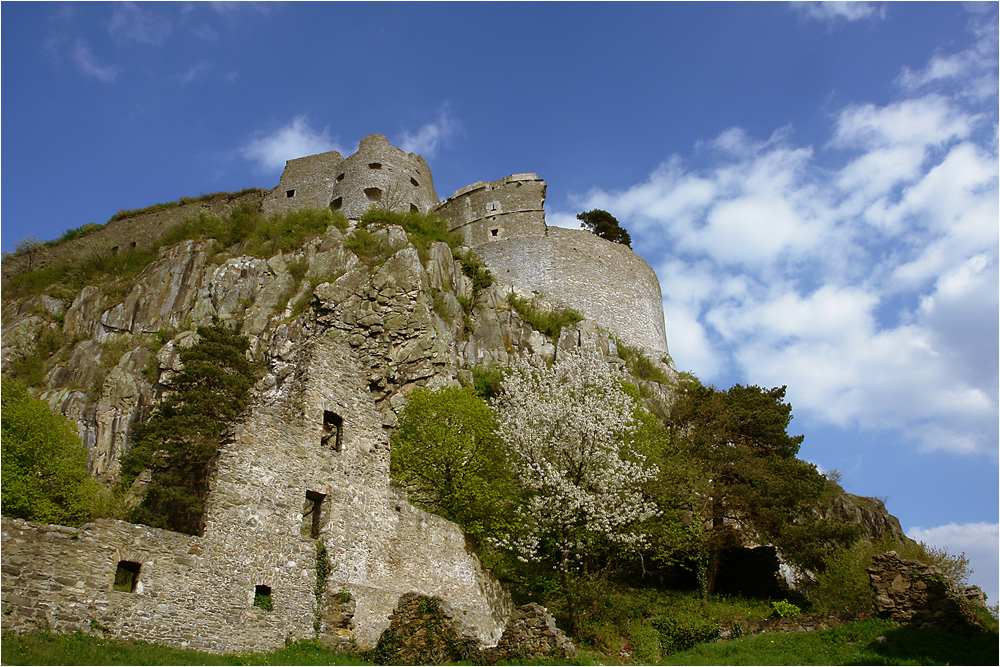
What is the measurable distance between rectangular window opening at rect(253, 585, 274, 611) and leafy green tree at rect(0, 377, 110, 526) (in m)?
14.8

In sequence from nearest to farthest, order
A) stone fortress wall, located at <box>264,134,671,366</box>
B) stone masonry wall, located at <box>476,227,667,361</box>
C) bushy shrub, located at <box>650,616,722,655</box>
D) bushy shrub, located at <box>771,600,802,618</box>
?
1. bushy shrub, located at <box>650,616,722,655</box>
2. bushy shrub, located at <box>771,600,802,618</box>
3. stone masonry wall, located at <box>476,227,667,361</box>
4. stone fortress wall, located at <box>264,134,671,366</box>

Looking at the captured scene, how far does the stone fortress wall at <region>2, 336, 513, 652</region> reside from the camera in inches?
422

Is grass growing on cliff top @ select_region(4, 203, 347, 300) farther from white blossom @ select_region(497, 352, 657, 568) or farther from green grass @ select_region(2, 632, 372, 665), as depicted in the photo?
green grass @ select_region(2, 632, 372, 665)

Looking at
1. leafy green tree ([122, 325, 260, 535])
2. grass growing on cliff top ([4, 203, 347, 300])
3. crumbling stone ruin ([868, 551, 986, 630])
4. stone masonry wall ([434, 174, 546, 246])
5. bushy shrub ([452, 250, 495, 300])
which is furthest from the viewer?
stone masonry wall ([434, 174, 546, 246])

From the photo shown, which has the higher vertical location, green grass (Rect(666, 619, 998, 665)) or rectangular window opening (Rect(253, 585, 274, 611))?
rectangular window opening (Rect(253, 585, 274, 611))

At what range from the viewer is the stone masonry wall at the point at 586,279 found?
4731 cm

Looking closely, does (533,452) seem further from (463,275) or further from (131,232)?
(131,232)

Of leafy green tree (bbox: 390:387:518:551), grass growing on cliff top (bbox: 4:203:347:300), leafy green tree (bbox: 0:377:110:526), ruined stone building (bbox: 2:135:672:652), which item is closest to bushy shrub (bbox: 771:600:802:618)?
leafy green tree (bbox: 390:387:518:551)

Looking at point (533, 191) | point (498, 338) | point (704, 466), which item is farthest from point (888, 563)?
point (533, 191)

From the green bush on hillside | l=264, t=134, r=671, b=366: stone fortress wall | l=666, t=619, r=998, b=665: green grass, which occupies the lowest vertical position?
l=666, t=619, r=998, b=665: green grass

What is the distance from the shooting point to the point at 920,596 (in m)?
17.1

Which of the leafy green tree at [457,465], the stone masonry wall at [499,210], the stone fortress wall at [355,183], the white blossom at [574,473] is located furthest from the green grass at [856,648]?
the stone fortress wall at [355,183]

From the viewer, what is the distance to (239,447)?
14148mm

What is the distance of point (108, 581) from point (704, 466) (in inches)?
876
